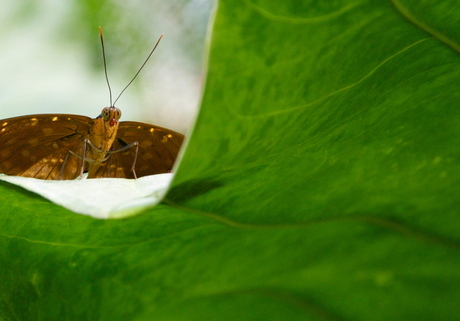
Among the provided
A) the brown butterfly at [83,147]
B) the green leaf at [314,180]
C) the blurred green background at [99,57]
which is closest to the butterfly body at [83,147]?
the brown butterfly at [83,147]

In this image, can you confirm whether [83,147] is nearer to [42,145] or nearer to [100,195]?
[42,145]

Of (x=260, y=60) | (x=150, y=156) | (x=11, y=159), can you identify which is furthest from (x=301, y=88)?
(x=150, y=156)

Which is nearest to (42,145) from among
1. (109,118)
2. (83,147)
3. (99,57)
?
(83,147)

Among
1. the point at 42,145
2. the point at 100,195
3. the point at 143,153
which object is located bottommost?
the point at 100,195

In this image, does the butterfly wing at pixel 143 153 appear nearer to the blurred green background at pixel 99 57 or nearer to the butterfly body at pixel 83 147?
the butterfly body at pixel 83 147

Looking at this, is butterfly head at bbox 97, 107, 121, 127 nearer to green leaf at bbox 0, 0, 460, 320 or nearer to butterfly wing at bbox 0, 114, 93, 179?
butterfly wing at bbox 0, 114, 93, 179

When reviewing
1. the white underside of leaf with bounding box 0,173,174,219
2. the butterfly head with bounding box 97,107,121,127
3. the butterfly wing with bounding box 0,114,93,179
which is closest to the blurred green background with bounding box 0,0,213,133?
the butterfly head with bounding box 97,107,121,127

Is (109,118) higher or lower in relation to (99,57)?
lower
